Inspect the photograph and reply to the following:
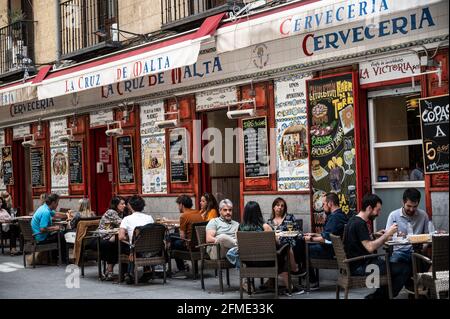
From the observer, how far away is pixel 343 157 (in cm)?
1170

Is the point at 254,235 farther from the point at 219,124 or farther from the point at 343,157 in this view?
the point at 219,124

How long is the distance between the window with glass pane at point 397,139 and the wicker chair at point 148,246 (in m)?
3.47

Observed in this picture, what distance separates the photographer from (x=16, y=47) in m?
22.1

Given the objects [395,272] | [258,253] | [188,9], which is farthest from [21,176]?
[395,272]

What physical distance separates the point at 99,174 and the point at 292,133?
7.57 meters

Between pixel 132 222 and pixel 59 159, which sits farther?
pixel 59 159

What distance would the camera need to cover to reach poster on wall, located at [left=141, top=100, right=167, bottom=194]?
52.6 ft

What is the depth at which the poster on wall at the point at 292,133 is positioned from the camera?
12531 mm

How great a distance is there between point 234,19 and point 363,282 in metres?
5.13

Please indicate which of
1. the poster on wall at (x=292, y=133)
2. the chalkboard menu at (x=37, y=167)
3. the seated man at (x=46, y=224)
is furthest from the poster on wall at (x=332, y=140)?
the chalkboard menu at (x=37, y=167)

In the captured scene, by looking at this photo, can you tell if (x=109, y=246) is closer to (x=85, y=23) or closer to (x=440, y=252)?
(x=440, y=252)

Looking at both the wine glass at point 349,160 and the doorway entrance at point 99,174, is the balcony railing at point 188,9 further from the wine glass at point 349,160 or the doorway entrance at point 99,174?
the doorway entrance at point 99,174

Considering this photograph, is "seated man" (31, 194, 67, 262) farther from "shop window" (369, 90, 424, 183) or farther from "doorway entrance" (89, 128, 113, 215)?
Result: "shop window" (369, 90, 424, 183)
